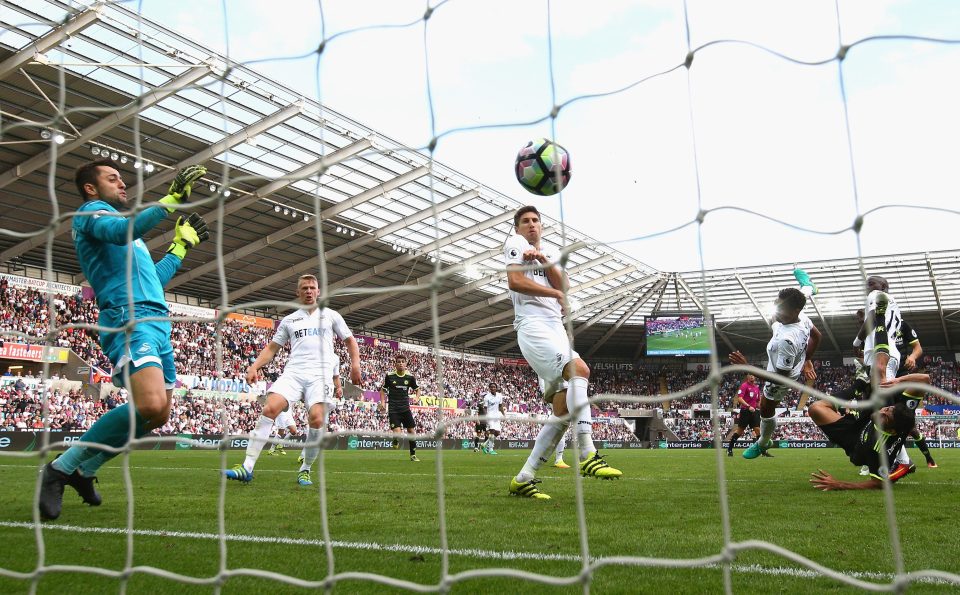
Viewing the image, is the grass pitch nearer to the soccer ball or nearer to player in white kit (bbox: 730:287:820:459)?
the soccer ball

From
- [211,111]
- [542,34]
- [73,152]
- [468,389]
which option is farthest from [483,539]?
[468,389]

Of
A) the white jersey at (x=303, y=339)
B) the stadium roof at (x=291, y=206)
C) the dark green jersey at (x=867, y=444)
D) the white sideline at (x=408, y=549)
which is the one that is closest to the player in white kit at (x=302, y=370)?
the white jersey at (x=303, y=339)

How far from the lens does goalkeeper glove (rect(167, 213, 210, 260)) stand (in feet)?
13.8

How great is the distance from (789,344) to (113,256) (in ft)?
24.6

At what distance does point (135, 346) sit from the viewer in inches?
152

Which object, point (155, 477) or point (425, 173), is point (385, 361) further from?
point (155, 477)

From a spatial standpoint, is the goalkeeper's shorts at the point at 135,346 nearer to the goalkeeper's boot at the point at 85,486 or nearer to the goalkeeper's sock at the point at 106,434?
the goalkeeper's sock at the point at 106,434

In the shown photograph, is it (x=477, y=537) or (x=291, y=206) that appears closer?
(x=477, y=537)

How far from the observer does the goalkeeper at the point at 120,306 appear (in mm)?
3752

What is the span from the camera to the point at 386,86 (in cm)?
360

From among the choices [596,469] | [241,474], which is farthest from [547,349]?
[241,474]

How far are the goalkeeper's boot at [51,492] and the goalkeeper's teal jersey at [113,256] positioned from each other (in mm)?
938

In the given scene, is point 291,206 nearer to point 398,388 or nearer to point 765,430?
point 398,388

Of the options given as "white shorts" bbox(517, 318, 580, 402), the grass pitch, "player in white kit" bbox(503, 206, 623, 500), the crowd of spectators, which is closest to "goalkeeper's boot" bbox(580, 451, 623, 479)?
"player in white kit" bbox(503, 206, 623, 500)
